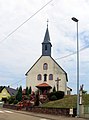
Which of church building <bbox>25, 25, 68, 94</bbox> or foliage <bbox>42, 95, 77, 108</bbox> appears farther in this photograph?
church building <bbox>25, 25, 68, 94</bbox>

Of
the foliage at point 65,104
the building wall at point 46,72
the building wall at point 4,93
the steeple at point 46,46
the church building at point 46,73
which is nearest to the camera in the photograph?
the foliage at point 65,104

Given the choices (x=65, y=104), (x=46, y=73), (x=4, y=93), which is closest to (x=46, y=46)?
(x=46, y=73)

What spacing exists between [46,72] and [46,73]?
0.94 ft

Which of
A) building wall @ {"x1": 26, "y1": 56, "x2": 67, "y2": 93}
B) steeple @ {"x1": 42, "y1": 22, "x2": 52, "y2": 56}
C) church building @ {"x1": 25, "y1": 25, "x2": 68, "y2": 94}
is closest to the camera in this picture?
church building @ {"x1": 25, "y1": 25, "x2": 68, "y2": 94}

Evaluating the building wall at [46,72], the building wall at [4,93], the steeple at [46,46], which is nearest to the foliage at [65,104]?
the building wall at [46,72]

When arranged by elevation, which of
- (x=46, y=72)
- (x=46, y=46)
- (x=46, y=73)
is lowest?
(x=46, y=73)

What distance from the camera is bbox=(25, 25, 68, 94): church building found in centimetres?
7219

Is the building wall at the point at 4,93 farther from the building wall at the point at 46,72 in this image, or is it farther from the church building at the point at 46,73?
the building wall at the point at 46,72

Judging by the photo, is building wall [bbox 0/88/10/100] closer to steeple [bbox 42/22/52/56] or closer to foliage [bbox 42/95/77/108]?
steeple [bbox 42/22/52/56]

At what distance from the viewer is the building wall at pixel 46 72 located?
7281cm

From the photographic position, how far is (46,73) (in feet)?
243

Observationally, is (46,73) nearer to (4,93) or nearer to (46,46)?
(46,46)

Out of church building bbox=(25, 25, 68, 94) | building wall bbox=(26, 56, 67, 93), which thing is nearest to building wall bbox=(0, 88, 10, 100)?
church building bbox=(25, 25, 68, 94)

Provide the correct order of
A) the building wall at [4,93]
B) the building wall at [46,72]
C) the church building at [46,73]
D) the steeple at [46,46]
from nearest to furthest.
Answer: the church building at [46,73], the building wall at [46,72], the steeple at [46,46], the building wall at [4,93]
